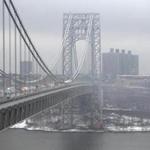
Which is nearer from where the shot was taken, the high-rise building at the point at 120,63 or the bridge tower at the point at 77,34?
the bridge tower at the point at 77,34

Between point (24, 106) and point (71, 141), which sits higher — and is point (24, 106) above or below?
above

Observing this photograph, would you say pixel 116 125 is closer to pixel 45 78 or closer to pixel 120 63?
pixel 45 78

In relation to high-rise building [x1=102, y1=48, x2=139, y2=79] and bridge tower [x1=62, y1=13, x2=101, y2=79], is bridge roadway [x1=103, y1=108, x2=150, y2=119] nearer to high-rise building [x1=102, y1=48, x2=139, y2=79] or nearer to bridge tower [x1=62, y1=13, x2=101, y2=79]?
bridge tower [x1=62, y1=13, x2=101, y2=79]

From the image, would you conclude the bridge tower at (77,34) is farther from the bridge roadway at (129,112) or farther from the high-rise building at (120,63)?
the high-rise building at (120,63)

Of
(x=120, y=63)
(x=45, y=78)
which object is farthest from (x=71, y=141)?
(x=120, y=63)

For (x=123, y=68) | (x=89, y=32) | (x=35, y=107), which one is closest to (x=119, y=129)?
(x=89, y=32)

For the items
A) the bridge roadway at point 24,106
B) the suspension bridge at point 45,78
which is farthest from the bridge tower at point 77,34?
the bridge roadway at point 24,106
